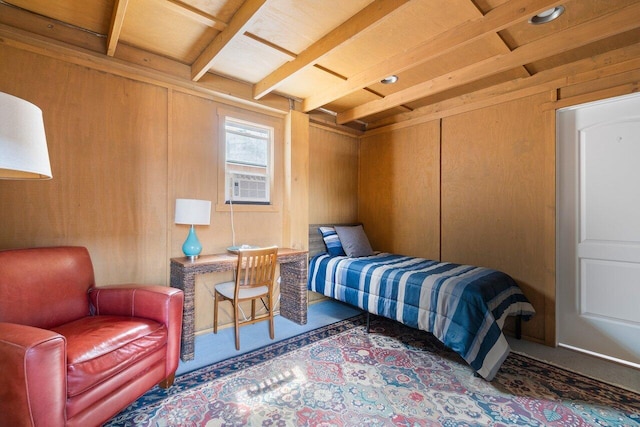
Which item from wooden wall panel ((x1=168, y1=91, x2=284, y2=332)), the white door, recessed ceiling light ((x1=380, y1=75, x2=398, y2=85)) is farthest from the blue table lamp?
the white door

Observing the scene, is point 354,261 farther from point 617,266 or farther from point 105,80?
point 105,80

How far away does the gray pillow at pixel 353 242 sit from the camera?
350 cm

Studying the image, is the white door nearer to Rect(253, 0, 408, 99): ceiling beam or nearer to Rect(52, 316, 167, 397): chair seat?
Rect(253, 0, 408, 99): ceiling beam

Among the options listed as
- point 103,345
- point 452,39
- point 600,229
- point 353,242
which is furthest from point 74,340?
point 600,229

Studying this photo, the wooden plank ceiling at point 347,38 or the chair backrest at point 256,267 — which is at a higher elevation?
the wooden plank ceiling at point 347,38

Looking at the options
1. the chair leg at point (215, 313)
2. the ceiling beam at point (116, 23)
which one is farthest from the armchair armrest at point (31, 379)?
the ceiling beam at point (116, 23)

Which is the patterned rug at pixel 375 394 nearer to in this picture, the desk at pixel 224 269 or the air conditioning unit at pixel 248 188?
the desk at pixel 224 269

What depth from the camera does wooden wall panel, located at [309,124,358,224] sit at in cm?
389

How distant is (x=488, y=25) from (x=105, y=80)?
9.43 ft

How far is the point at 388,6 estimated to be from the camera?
1767 mm

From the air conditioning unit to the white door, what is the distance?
9.62ft

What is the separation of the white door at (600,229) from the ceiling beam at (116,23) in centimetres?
352

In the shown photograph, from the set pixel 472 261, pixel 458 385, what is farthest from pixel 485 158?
pixel 458 385

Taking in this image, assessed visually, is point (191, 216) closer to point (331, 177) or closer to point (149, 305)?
point (149, 305)
